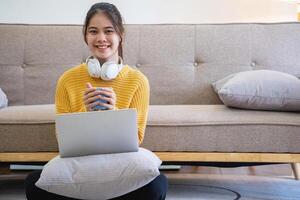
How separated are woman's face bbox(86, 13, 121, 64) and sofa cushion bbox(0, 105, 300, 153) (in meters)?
0.32

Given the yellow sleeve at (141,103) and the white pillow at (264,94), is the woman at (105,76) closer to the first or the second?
the yellow sleeve at (141,103)

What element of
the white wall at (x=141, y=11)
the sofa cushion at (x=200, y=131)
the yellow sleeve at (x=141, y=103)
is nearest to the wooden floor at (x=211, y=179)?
the sofa cushion at (x=200, y=131)

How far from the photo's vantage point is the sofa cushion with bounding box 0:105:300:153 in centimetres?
159

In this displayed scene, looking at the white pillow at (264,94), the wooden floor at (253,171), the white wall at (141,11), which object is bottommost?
the wooden floor at (253,171)

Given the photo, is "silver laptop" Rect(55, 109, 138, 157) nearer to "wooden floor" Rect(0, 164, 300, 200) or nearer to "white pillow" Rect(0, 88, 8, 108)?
"wooden floor" Rect(0, 164, 300, 200)

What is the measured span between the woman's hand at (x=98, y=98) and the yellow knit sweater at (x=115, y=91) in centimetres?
14

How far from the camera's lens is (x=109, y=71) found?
139cm

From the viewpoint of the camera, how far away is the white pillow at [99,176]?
116cm

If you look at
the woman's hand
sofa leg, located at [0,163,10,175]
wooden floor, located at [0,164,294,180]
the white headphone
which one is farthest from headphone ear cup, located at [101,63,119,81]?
sofa leg, located at [0,163,10,175]

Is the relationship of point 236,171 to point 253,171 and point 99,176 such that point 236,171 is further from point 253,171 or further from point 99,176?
point 99,176

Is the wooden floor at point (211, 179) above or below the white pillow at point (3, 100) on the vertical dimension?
below

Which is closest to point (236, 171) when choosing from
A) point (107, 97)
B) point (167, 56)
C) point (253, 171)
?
point (253, 171)

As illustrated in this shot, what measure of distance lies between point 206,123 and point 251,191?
549 millimetres

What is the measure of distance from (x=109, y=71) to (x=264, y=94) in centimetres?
62
